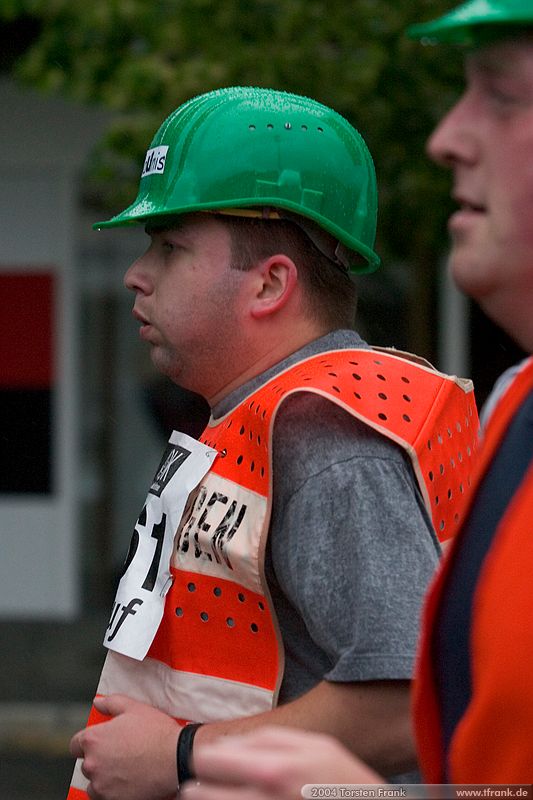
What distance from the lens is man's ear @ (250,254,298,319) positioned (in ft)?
7.11

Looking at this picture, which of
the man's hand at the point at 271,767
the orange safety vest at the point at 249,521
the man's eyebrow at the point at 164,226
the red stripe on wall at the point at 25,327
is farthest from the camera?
the red stripe on wall at the point at 25,327

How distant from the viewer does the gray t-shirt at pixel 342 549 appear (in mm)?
1809

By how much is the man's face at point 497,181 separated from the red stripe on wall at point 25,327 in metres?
8.18

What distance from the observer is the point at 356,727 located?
183 cm

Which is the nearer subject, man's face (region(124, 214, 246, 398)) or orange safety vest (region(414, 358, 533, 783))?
orange safety vest (region(414, 358, 533, 783))

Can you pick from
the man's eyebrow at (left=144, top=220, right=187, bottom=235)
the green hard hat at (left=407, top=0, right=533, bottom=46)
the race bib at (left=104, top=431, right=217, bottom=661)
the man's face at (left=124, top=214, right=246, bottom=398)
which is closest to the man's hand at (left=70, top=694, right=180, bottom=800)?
the race bib at (left=104, top=431, right=217, bottom=661)

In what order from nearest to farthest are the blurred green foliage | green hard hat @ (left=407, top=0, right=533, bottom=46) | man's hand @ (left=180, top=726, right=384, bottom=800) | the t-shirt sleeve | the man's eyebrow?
man's hand @ (left=180, top=726, right=384, bottom=800), green hard hat @ (left=407, top=0, right=533, bottom=46), the t-shirt sleeve, the man's eyebrow, the blurred green foliage

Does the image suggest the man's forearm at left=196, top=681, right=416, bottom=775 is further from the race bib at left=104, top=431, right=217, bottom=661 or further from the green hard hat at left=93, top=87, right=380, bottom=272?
the green hard hat at left=93, top=87, right=380, bottom=272

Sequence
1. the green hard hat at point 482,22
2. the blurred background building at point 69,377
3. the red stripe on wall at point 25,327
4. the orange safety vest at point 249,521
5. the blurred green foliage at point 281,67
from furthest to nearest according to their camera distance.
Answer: the red stripe on wall at point 25,327 → the blurred background building at point 69,377 → the blurred green foliage at point 281,67 → the orange safety vest at point 249,521 → the green hard hat at point 482,22

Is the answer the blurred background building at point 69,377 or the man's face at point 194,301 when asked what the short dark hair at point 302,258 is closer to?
the man's face at point 194,301

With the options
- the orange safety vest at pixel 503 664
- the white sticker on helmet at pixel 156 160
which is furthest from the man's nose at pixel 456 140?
the white sticker on helmet at pixel 156 160

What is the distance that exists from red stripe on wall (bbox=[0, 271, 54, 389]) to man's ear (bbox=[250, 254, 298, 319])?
7.40 m

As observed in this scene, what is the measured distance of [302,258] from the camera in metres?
2.20

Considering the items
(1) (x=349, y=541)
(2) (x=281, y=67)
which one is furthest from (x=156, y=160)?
(2) (x=281, y=67)
